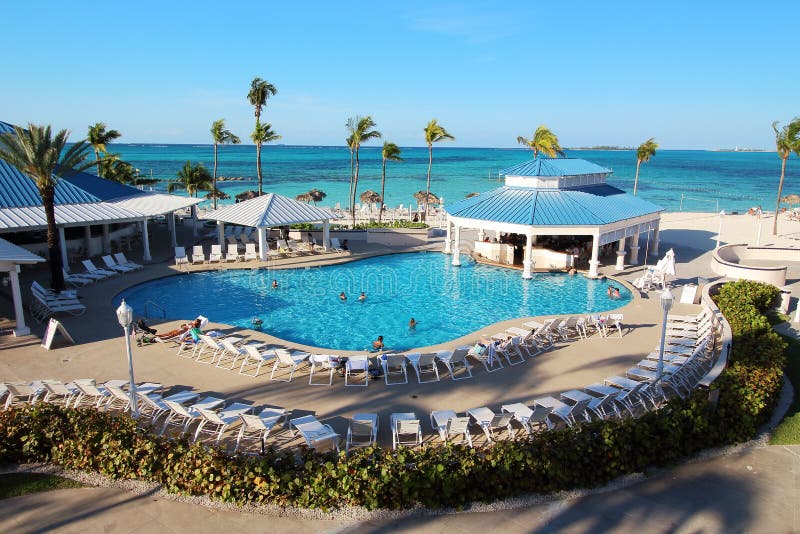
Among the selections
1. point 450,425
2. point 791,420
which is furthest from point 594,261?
point 450,425

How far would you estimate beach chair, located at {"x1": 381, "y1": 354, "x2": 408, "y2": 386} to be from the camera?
12566 millimetres

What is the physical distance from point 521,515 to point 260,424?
4482 mm

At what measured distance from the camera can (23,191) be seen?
75.7ft

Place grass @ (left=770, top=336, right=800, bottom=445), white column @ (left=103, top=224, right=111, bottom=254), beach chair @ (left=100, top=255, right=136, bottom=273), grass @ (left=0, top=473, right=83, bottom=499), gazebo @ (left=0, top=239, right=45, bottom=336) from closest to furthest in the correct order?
grass @ (left=0, top=473, right=83, bottom=499) < grass @ (left=770, top=336, right=800, bottom=445) < gazebo @ (left=0, top=239, right=45, bottom=336) < beach chair @ (left=100, top=255, right=136, bottom=273) < white column @ (left=103, top=224, right=111, bottom=254)

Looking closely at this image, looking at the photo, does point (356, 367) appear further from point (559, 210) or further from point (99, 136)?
point (99, 136)

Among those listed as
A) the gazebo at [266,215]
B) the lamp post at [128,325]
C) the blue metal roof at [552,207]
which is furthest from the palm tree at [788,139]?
the lamp post at [128,325]

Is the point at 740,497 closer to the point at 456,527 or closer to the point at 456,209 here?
the point at 456,527

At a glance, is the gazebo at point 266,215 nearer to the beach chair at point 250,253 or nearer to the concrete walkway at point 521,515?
the beach chair at point 250,253

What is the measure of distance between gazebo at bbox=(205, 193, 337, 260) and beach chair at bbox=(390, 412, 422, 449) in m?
17.3

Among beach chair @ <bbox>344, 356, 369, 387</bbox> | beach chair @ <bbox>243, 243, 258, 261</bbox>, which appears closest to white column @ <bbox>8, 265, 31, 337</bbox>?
beach chair @ <bbox>344, 356, 369, 387</bbox>

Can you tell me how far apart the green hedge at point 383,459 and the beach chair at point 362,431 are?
2.95 ft

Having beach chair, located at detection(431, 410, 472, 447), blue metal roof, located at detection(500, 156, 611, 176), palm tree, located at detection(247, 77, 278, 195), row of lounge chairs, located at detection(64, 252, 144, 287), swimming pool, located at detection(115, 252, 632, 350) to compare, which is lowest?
swimming pool, located at detection(115, 252, 632, 350)

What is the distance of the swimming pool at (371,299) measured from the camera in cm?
1744

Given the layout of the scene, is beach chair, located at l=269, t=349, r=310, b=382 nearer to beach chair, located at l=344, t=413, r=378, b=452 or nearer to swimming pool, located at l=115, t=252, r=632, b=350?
swimming pool, located at l=115, t=252, r=632, b=350
